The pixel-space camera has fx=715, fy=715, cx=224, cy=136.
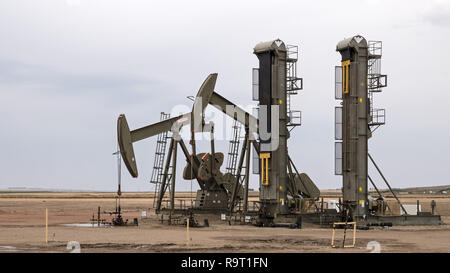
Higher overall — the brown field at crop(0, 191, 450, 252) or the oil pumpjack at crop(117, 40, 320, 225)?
the oil pumpjack at crop(117, 40, 320, 225)

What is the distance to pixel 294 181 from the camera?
3462cm

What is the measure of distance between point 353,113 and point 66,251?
16.3 metres

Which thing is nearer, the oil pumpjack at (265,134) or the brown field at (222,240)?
the brown field at (222,240)

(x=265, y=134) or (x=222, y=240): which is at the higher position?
(x=265, y=134)

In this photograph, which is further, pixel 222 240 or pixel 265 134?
pixel 265 134

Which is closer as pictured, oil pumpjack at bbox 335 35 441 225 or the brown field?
the brown field

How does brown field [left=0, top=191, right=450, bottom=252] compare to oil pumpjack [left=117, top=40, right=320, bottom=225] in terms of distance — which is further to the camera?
oil pumpjack [left=117, top=40, right=320, bottom=225]

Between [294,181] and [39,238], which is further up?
[294,181]

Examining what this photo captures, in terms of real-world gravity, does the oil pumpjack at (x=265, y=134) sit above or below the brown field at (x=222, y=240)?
above

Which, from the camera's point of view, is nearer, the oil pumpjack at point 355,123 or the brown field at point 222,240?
the brown field at point 222,240
